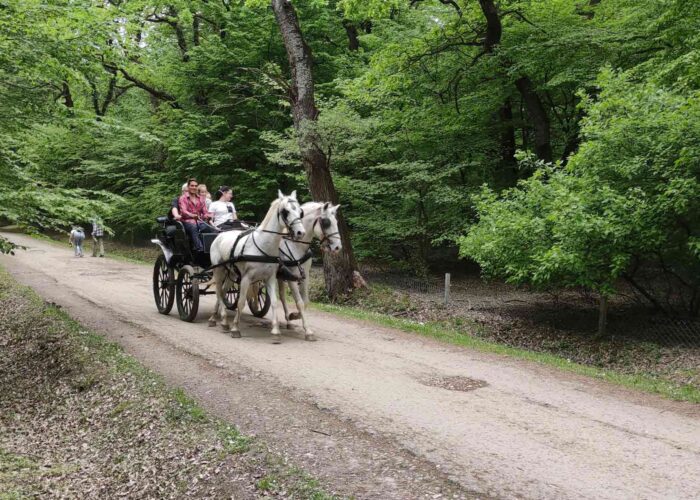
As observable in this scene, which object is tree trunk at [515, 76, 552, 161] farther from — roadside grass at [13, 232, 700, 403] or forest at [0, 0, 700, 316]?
roadside grass at [13, 232, 700, 403]

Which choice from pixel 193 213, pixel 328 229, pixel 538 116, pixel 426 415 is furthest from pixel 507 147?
pixel 426 415

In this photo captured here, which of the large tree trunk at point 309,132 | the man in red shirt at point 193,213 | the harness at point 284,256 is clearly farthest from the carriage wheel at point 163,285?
the large tree trunk at point 309,132

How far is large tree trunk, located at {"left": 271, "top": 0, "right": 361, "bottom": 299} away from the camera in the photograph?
14266mm

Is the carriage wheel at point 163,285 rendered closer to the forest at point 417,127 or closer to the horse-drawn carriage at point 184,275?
the horse-drawn carriage at point 184,275

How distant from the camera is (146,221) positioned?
2534 cm

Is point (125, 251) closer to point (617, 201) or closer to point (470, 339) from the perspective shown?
point (470, 339)

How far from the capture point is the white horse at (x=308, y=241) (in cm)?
903

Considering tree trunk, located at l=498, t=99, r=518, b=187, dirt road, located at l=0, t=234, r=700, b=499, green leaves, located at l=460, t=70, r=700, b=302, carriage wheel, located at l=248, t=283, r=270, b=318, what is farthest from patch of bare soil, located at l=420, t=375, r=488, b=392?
tree trunk, located at l=498, t=99, r=518, b=187

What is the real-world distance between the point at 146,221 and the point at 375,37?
12.7 m

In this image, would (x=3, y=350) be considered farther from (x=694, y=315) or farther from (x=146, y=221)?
(x=146, y=221)

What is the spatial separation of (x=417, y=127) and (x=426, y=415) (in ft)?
40.5

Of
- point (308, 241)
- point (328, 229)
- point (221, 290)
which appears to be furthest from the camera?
point (221, 290)

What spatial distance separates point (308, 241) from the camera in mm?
9234

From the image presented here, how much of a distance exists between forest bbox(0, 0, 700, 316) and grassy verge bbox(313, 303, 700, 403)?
1.67 meters
